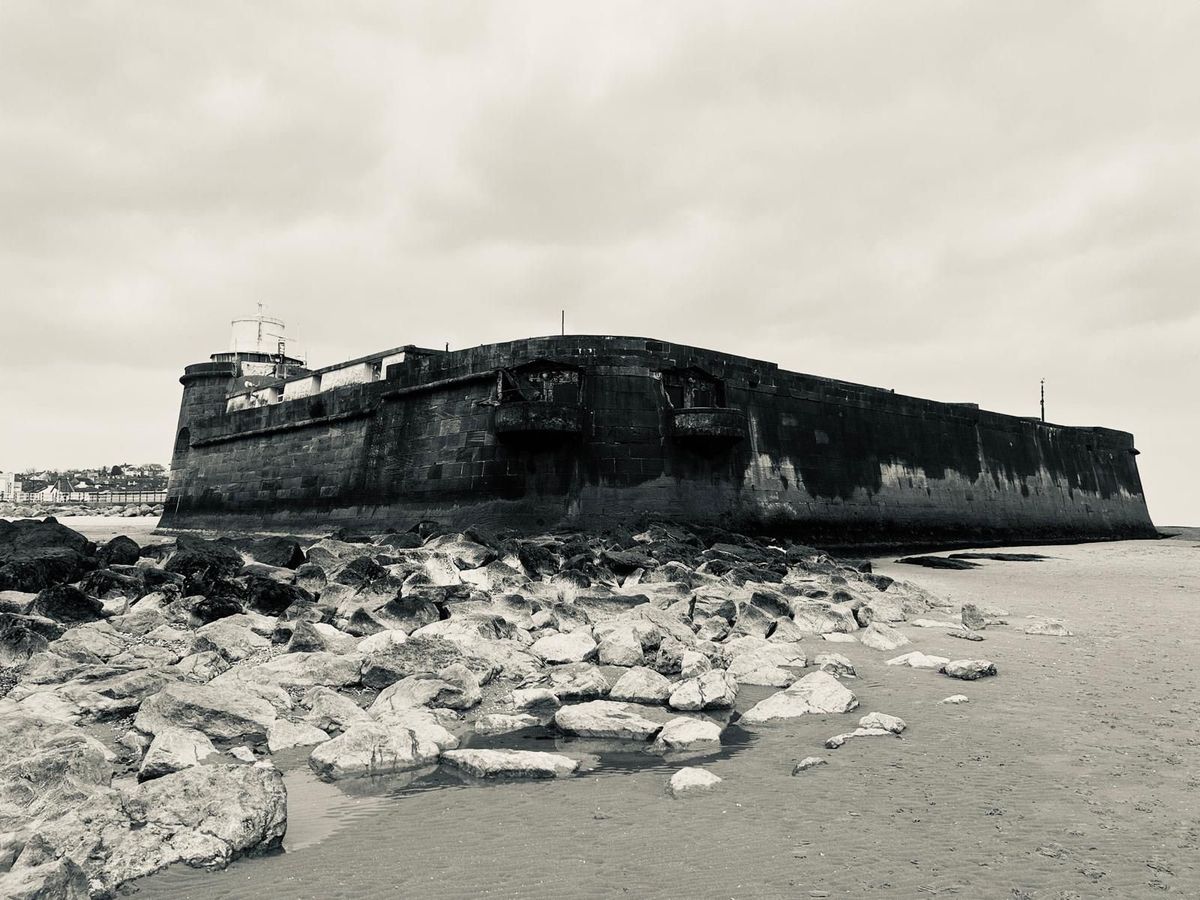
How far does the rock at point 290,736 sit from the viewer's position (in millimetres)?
3744

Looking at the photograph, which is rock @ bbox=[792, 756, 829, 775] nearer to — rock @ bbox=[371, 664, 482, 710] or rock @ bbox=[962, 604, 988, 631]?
rock @ bbox=[371, 664, 482, 710]

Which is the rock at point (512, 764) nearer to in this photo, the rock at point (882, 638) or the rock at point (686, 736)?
the rock at point (686, 736)

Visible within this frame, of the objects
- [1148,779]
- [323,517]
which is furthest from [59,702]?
[323,517]

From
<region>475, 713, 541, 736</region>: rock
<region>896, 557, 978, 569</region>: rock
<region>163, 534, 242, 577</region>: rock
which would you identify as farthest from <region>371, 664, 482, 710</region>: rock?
<region>896, 557, 978, 569</region>: rock

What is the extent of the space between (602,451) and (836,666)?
877cm

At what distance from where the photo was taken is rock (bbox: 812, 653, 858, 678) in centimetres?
510

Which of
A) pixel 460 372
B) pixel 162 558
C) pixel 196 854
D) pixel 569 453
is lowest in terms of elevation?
pixel 196 854

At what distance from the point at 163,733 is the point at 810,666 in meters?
3.72

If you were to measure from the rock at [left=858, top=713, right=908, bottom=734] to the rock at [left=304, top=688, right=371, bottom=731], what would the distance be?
7.63ft

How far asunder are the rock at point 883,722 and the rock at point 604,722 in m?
0.97

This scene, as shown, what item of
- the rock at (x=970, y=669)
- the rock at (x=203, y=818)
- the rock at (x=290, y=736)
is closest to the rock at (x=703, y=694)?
the rock at (x=970, y=669)

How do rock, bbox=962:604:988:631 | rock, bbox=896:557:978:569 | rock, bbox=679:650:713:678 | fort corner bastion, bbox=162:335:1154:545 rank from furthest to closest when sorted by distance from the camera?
1. rock, bbox=896:557:978:569
2. fort corner bastion, bbox=162:335:1154:545
3. rock, bbox=962:604:988:631
4. rock, bbox=679:650:713:678

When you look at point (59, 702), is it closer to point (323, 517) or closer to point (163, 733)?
point (163, 733)

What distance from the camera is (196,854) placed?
2.51 metres
